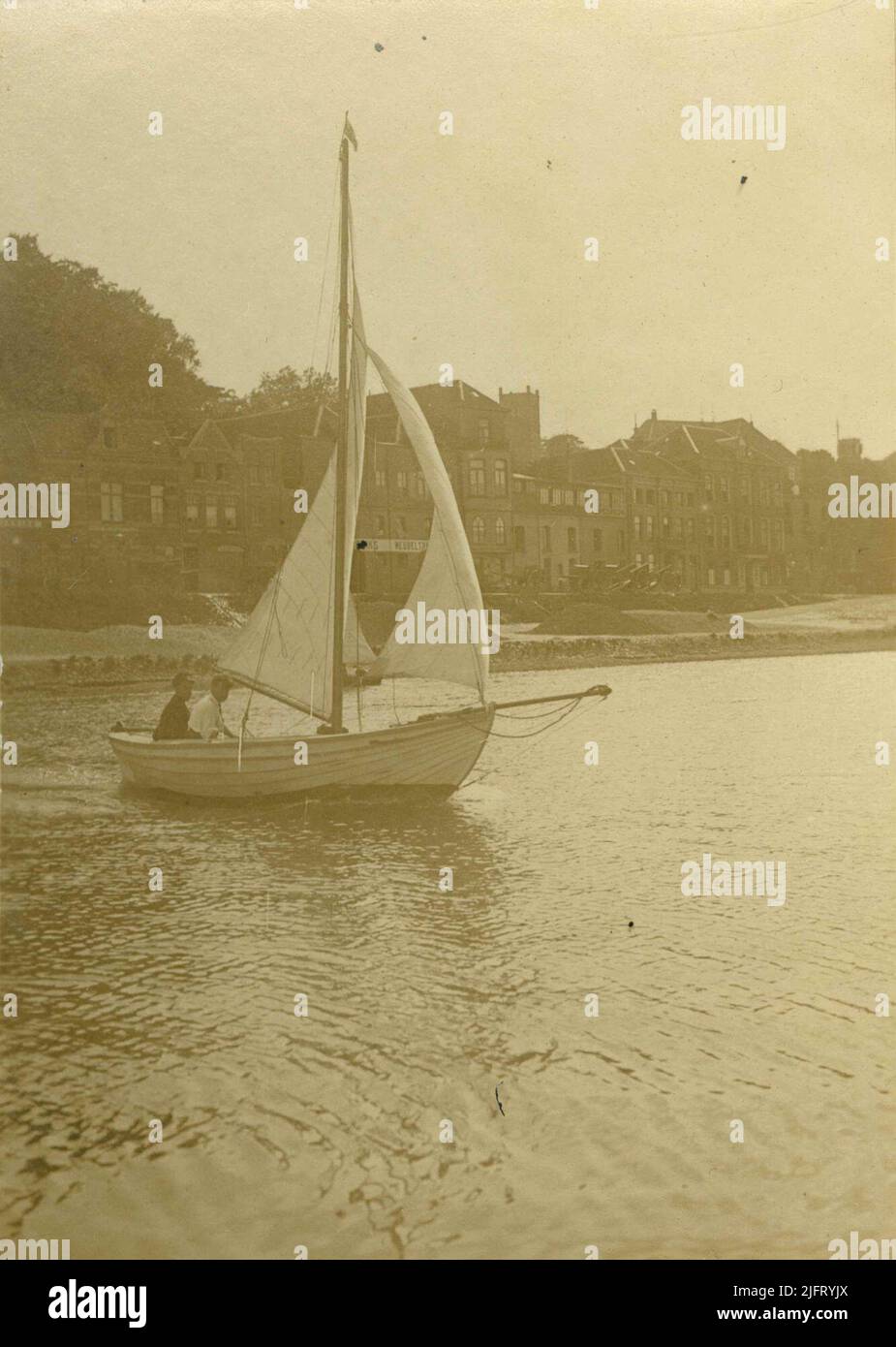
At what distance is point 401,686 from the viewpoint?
6148 millimetres

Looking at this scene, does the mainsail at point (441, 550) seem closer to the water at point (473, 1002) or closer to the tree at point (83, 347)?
the water at point (473, 1002)

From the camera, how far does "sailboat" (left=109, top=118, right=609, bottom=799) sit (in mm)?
Answer: 5656

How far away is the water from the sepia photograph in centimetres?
2

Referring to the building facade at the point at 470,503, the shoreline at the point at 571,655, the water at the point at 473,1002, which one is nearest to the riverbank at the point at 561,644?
the shoreline at the point at 571,655

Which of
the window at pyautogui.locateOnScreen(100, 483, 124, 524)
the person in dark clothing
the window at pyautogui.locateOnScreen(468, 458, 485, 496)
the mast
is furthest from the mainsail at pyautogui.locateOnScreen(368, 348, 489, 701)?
the window at pyautogui.locateOnScreen(100, 483, 124, 524)

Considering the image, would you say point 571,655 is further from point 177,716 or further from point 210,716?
point 177,716

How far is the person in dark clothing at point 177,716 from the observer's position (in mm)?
5793

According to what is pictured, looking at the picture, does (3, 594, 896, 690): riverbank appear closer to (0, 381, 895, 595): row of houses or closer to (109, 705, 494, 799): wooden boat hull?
(0, 381, 895, 595): row of houses

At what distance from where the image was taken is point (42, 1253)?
9.50 ft

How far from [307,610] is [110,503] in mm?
1256

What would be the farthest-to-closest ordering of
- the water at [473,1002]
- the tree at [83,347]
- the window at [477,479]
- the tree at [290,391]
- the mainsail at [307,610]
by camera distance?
1. the window at [477,479]
2. the mainsail at [307,610]
3. the tree at [290,391]
4. the tree at [83,347]
5. the water at [473,1002]

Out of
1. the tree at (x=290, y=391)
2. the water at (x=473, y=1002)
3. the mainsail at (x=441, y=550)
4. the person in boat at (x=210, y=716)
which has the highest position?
the tree at (x=290, y=391)

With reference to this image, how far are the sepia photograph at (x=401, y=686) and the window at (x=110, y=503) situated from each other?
22 mm
